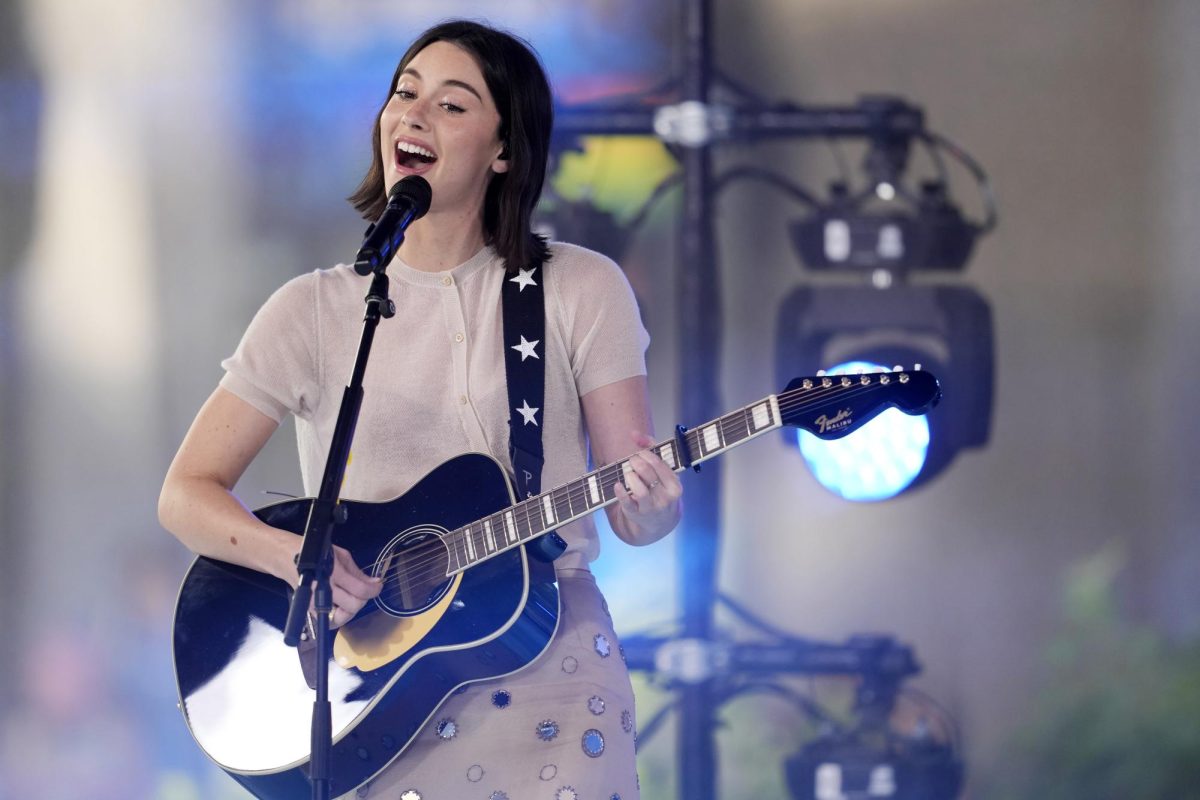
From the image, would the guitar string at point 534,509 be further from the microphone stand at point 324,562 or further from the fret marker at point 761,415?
the microphone stand at point 324,562

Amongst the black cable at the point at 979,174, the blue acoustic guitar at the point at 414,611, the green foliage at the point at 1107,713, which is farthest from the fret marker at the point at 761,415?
the green foliage at the point at 1107,713

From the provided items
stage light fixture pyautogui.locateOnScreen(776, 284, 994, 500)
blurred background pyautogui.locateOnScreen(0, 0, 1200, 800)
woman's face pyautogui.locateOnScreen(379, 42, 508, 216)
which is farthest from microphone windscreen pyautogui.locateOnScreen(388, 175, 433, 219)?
stage light fixture pyautogui.locateOnScreen(776, 284, 994, 500)

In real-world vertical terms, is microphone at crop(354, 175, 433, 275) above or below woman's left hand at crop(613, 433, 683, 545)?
above

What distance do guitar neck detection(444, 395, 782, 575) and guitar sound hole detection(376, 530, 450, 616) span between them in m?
0.03

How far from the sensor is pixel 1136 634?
417 cm

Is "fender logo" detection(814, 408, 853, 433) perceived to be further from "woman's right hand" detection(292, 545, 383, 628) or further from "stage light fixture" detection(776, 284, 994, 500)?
"stage light fixture" detection(776, 284, 994, 500)

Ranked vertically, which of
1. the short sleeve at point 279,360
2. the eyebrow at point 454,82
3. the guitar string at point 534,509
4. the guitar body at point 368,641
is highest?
the eyebrow at point 454,82

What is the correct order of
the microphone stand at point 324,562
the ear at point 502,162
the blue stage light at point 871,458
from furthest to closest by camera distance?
the blue stage light at point 871,458 → the ear at point 502,162 → the microphone stand at point 324,562

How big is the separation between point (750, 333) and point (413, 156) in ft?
6.44

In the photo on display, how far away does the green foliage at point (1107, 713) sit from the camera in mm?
4105

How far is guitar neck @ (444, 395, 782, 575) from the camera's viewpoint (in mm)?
2334

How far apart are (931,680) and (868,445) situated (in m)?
0.79

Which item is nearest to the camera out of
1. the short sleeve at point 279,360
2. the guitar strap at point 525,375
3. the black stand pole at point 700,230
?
the guitar strap at point 525,375

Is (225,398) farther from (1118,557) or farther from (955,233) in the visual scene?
(1118,557)
